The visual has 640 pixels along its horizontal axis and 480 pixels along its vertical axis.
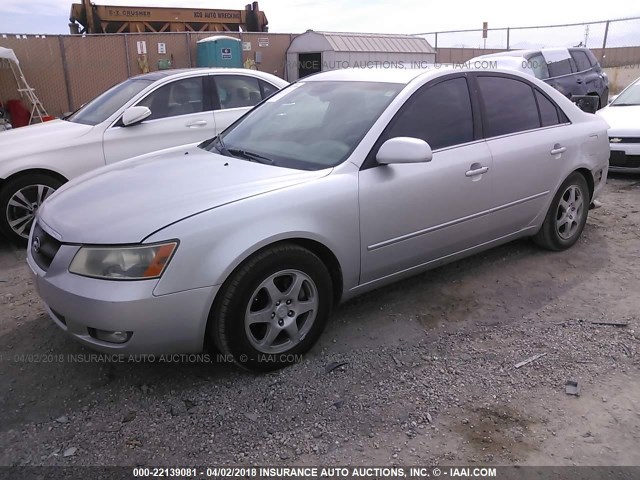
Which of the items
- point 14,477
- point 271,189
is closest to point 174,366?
point 14,477

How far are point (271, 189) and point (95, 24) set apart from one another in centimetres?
1703

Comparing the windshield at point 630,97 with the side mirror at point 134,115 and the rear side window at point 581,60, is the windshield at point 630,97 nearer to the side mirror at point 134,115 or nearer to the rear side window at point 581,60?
the rear side window at point 581,60

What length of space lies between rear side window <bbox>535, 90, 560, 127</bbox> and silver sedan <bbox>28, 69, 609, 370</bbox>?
2cm

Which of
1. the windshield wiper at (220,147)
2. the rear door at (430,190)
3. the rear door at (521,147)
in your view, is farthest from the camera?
the rear door at (521,147)

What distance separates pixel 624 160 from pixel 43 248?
7.00 metres

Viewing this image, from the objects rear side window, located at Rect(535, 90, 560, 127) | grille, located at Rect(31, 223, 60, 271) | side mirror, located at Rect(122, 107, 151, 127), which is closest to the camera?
grille, located at Rect(31, 223, 60, 271)

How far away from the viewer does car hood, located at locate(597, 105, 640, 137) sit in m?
7.01

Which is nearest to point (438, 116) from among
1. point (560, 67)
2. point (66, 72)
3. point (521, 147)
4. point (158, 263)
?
point (521, 147)

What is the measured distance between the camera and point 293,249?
2.87 m

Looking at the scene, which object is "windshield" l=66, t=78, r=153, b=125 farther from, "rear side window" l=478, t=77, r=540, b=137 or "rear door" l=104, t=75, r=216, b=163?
"rear side window" l=478, t=77, r=540, b=137

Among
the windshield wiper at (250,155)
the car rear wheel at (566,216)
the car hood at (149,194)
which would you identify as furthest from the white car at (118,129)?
the car rear wheel at (566,216)

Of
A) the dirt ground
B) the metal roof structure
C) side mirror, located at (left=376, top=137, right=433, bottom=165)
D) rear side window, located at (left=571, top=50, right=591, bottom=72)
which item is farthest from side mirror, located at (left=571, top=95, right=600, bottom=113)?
the metal roof structure

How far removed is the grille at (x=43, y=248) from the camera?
2.81 meters

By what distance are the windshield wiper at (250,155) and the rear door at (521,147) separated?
1.61 meters
